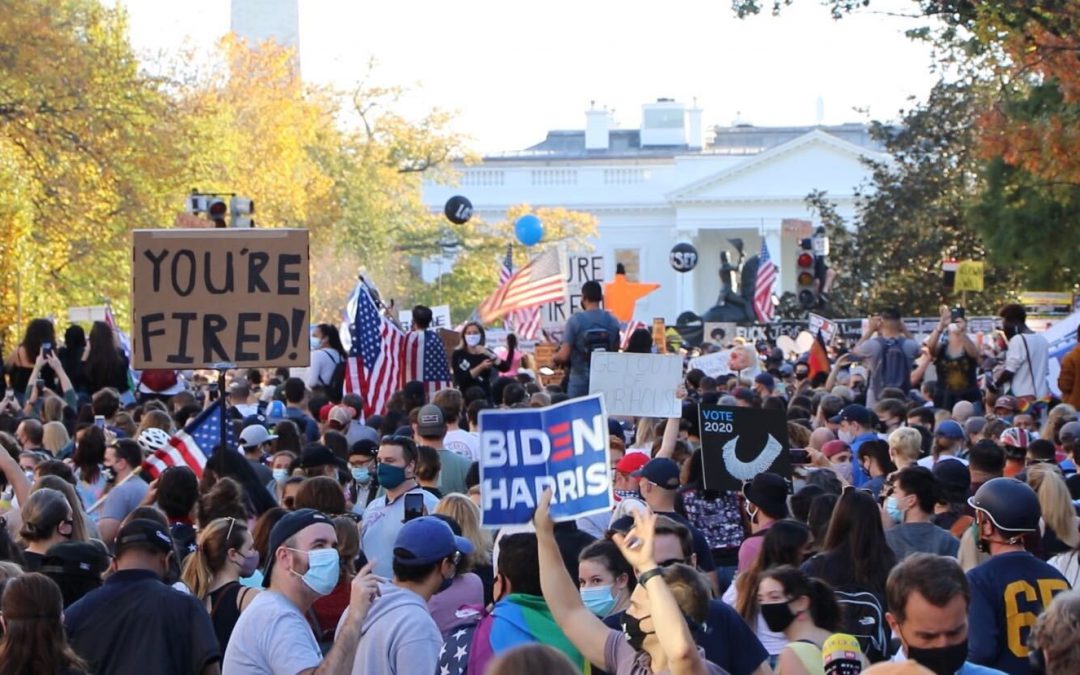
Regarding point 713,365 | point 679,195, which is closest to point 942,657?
point 713,365

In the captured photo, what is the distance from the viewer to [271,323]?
11523mm

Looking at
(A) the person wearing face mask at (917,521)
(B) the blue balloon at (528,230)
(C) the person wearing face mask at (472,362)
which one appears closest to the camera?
(A) the person wearing face mask at (917,521)

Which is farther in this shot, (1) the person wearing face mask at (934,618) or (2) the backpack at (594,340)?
(2) the backpack at (594,340)

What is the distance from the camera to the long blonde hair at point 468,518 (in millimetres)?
8312

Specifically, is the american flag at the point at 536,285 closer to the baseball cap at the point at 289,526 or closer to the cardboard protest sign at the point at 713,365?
the cardboard protest sign at the point at 713,365

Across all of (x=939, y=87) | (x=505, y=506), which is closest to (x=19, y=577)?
(x=505, y=506)

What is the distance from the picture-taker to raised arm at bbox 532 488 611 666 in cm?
589

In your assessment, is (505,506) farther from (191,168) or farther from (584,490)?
(191,168)

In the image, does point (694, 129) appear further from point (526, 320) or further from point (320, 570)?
point (320, 570)

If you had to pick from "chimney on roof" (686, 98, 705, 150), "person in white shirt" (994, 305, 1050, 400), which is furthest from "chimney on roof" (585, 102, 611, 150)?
"person in white shirt" (994, 305, 1050, 400)

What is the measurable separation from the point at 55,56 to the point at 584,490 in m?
24.9

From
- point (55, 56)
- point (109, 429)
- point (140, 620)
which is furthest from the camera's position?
point (55, 56)

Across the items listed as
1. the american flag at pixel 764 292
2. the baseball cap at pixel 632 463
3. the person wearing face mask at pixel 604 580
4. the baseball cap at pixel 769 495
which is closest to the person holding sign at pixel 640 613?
the person wearing face mask at pixel 604 580

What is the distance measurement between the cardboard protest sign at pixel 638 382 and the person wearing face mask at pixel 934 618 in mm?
5719
